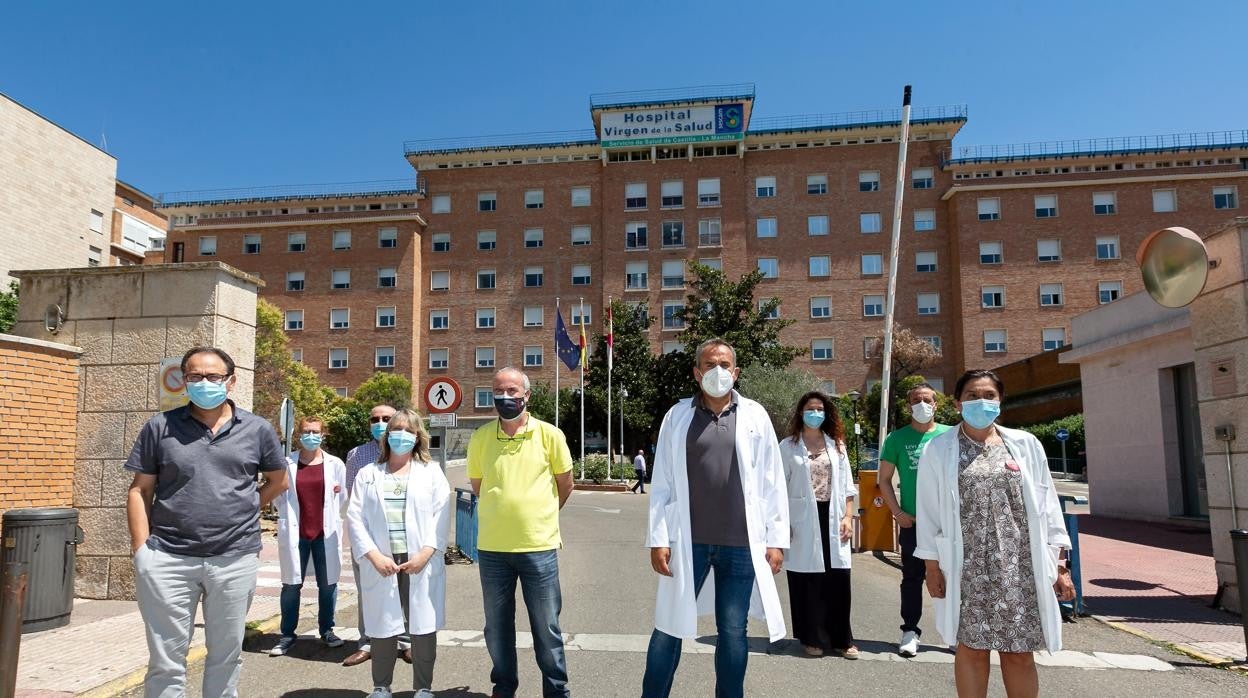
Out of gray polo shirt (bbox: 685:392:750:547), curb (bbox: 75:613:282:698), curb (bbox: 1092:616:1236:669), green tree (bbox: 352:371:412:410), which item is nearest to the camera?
gray polo shirt (bbox: 685:392:750:547)

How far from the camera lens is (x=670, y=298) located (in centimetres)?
5581

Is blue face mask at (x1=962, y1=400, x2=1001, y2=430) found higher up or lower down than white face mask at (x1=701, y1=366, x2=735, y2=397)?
lower down

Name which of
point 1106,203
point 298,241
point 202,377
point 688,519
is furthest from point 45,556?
point 1106,203

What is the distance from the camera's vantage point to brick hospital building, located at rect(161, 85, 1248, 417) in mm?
53531

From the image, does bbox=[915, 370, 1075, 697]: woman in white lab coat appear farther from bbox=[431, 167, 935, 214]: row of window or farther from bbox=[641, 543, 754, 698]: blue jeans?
bbox=[431, 167, 935, 214]: row of window

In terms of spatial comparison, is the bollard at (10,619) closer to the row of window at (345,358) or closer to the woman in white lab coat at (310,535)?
the woman in white lab coat at (310,535)

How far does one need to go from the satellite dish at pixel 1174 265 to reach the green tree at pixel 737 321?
35620 mm

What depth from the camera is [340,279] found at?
58.6m

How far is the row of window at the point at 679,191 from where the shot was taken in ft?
182

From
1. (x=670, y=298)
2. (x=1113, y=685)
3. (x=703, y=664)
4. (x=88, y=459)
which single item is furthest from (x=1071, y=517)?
(x=670, y=298)

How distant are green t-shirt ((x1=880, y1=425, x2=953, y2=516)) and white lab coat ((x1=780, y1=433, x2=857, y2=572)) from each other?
1.24ft

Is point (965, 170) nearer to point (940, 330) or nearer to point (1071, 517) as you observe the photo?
point (940, 330)

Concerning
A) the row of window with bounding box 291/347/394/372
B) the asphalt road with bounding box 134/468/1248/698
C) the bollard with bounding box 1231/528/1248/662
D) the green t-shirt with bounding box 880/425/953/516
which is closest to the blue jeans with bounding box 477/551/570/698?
the asphalt road with bounding box 134/468/1248/698

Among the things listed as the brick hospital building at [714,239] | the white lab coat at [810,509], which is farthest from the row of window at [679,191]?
the white lab coat at [810,509]
